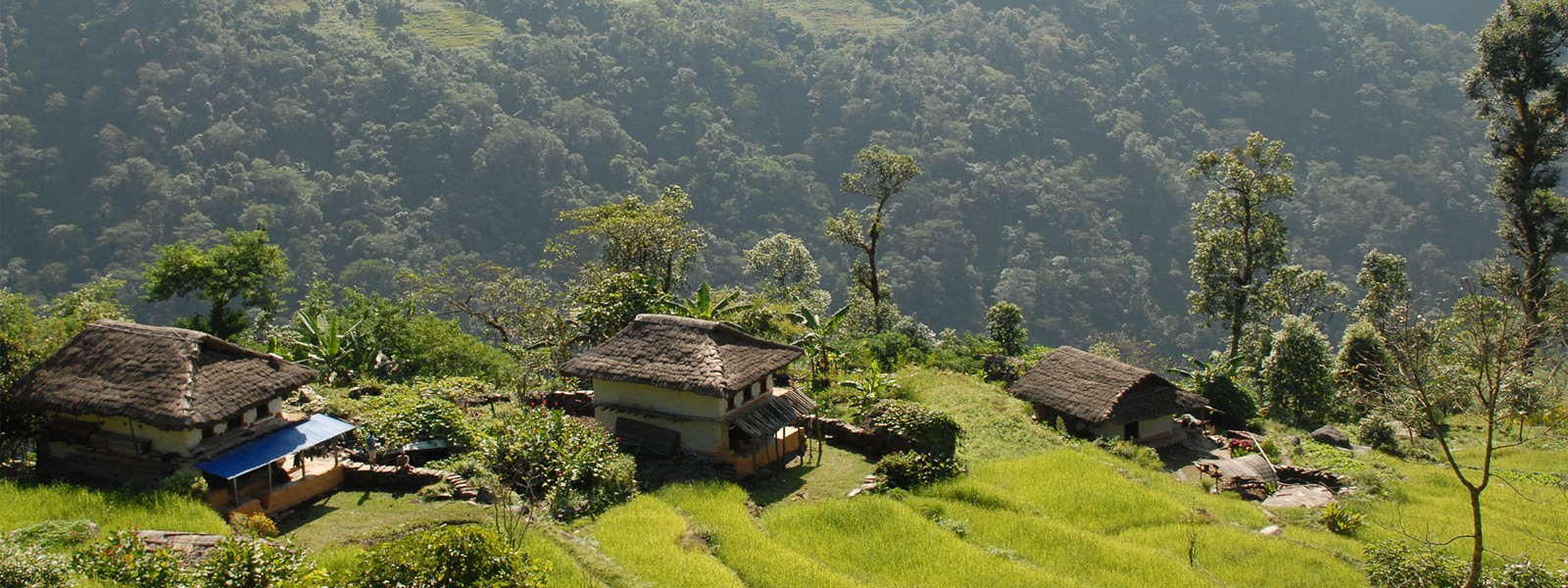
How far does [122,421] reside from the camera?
2148cm

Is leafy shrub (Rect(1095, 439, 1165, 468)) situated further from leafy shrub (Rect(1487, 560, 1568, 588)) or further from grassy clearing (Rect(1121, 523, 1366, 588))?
leafy shrub (Rect(1487, 560, 1568, 588))

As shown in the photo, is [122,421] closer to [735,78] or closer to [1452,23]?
[735,78]

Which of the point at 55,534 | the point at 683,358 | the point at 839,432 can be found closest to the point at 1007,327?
the point at 839,432

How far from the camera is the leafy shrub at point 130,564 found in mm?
15852

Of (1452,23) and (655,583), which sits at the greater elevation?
(1452,23)

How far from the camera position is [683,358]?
2566 centimetres

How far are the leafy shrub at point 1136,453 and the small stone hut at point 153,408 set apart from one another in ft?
63.2

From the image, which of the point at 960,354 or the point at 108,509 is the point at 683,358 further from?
the point at 960,354

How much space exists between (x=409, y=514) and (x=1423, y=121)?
4305 inches

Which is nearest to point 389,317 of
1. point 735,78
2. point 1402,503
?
point 1402,503

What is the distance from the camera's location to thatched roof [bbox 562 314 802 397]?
2512 centimetres

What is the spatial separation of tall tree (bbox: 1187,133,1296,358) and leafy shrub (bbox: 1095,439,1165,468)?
16141 millimetres

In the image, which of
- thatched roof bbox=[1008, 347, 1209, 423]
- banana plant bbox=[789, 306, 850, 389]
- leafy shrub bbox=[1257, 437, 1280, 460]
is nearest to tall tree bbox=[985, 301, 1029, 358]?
banana plant bbox=[789, 306, 850, 389]

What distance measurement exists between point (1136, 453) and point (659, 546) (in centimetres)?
1509
